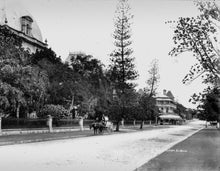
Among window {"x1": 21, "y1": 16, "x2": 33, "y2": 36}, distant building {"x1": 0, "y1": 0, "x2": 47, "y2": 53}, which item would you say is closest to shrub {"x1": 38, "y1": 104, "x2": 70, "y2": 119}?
distant building {"x1": 0, "y1": 0, "x2": 47, "y2": 53}

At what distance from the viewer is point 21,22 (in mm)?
64312

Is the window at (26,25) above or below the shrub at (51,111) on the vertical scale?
above

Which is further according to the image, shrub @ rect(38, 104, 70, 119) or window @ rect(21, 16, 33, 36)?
window @ rect(21, 16, 33, 36)

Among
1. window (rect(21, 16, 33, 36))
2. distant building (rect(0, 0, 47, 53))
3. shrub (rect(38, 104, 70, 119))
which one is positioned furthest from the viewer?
window (rect(21, 16, 33, 36))

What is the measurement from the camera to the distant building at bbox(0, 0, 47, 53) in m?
60.1

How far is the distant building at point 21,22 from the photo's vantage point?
60.1 meters

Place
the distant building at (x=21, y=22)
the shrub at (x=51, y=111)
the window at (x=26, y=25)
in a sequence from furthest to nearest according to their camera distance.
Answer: the window at (x=26, y=25) < the distant building at (x=21, y=22) < the shrub at (x=51, y=111)

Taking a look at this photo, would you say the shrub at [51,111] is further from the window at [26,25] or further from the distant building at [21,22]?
the window at [26,25]

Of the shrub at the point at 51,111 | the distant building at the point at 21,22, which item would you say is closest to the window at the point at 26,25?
the distant building at the point at 21,22

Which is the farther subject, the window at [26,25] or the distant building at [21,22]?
the window at [26,25]

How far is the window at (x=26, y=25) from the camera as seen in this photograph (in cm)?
6412

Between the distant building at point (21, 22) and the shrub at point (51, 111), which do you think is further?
the distant building at point (21, 22)

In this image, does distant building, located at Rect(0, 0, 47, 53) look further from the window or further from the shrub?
the shrub

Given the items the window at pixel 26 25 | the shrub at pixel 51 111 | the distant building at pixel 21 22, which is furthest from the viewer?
the window at pixel 26 25
